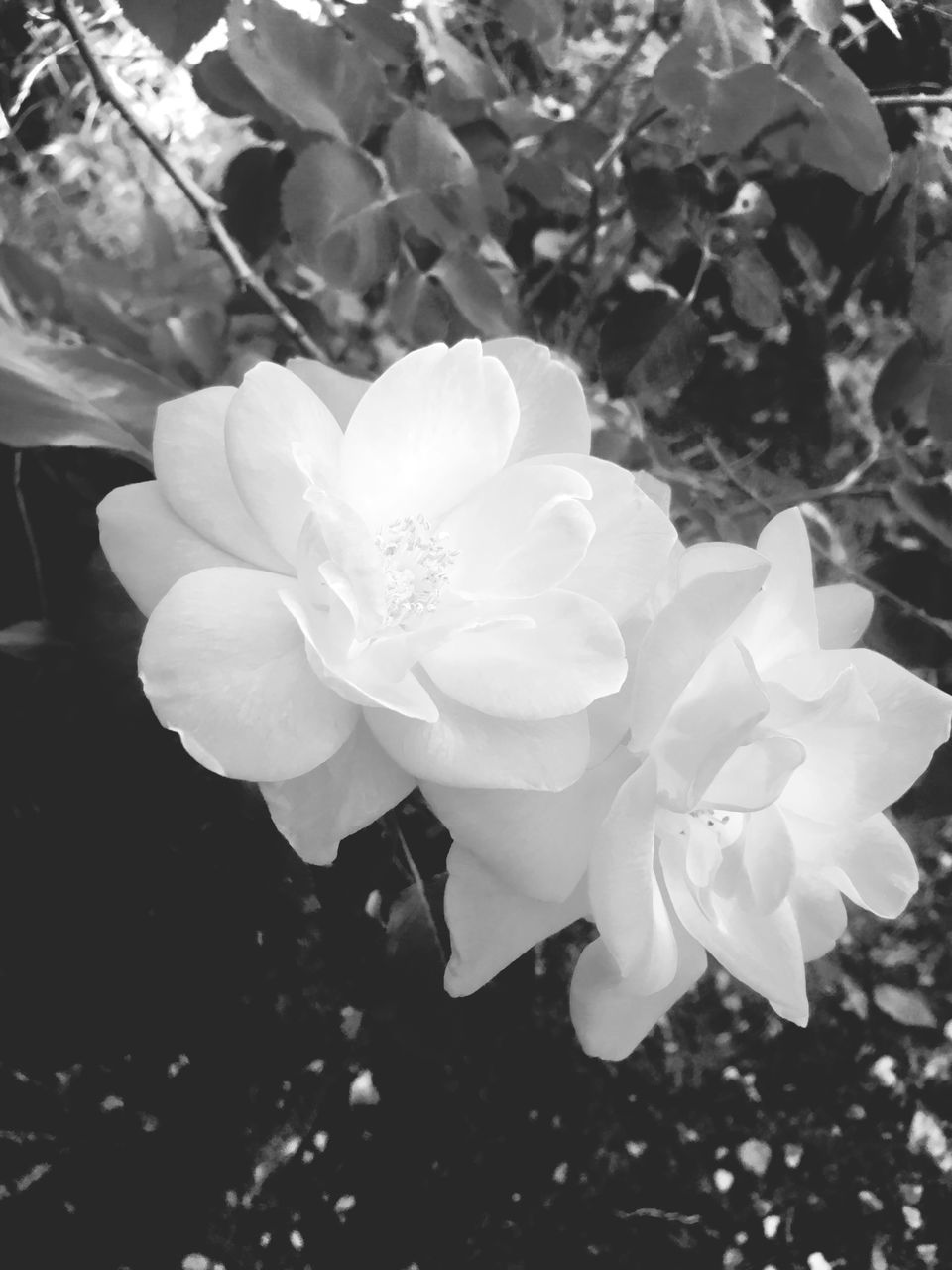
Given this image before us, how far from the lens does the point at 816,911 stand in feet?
1.29

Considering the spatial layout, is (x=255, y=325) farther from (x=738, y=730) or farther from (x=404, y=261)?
(x=738, y=730)

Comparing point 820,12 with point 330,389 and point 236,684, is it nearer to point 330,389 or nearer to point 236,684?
point 330,389

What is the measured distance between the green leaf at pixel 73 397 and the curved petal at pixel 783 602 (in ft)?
0.81

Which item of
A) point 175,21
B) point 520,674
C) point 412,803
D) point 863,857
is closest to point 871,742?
point 863,857

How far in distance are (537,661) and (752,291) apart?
0.35 metres

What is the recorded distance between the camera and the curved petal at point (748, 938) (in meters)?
0.36

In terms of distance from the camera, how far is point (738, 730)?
32 cm

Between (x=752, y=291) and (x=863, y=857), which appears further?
(x=752, y=291)

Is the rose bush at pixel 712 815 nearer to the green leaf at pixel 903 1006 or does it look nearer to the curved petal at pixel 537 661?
the curved petal at pixel 537 661

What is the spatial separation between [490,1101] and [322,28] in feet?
2.31

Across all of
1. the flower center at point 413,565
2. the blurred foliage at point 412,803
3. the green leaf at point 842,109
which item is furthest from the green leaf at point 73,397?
the green leaf at point 842,109

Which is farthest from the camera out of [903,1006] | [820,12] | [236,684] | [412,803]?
[903,1006]

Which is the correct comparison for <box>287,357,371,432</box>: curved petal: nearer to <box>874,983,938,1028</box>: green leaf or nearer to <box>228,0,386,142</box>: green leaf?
<box>228,0,386,142</box>: green leaf

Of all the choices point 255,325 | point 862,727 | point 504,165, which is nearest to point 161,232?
point 255,325
